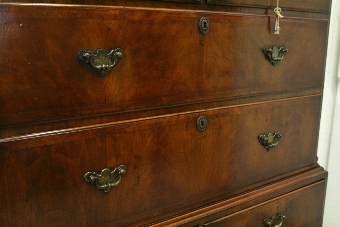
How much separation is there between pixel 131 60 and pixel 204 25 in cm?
19

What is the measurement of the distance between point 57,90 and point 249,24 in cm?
47

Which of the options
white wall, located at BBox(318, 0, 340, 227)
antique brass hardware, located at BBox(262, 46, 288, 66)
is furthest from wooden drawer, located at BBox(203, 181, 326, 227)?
antique brass hardware, located at BBox(262, 46, 288, 66)

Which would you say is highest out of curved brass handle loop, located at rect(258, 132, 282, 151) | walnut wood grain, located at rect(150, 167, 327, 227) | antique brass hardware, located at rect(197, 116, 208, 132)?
antique brass hardware, located at rect(197, 116, 208, 132)

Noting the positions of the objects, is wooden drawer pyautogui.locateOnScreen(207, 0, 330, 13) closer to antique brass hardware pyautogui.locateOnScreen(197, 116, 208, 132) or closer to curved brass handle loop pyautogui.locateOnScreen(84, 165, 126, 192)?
antique brass hardware pyautogui.locateOnScreen(197, 116, 208, 132)

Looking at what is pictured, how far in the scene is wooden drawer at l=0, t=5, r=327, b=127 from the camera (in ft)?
1.83

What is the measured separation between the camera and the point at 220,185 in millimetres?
838

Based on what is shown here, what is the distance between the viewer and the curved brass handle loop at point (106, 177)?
0.65 meters

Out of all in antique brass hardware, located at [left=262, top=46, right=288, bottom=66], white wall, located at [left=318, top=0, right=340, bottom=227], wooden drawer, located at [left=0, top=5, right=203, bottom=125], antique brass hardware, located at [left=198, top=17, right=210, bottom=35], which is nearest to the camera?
wooden drawer, located at [left=0, top=5, right=203, bottom=125]

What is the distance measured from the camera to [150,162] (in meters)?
0.71

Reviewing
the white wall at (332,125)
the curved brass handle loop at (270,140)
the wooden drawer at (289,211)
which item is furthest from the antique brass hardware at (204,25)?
the white wall at (332,125)

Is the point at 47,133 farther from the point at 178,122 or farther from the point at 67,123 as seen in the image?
the point at 178,122

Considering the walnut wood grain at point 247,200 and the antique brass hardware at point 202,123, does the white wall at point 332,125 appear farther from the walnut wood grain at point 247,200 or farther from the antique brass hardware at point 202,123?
the antique brass hardware at point 202,123

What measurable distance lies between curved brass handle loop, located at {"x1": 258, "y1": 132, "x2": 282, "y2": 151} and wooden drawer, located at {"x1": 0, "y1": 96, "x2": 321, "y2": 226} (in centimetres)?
1

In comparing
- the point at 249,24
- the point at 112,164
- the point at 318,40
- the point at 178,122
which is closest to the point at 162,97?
the point at 178,122
